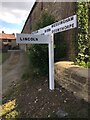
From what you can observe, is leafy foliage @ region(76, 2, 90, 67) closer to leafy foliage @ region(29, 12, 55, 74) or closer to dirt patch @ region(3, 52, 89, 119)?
leafy foliage @ region(29, 12, 55, 74)

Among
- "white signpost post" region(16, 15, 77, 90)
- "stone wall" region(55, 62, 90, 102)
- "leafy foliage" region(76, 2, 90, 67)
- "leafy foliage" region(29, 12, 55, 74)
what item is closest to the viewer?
"stone wall" region(55, 62, 90, 102)

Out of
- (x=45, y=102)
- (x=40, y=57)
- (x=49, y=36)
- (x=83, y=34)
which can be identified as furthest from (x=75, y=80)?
(x=40, y=57)

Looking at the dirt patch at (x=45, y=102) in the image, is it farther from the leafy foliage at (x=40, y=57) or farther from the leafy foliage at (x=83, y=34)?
the leafy foliage at (x=83, y=34)

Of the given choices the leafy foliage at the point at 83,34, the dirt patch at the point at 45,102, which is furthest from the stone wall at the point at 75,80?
the leafy foliage at the point at 83,34

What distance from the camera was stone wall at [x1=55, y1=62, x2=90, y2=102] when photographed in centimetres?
519

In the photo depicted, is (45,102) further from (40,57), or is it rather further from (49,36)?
(40,57)

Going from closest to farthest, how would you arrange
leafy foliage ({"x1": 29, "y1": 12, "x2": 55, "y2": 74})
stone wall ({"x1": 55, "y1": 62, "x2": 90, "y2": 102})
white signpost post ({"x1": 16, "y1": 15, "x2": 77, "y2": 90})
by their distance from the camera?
stone wall ({"x1": 55, "y1": 62, "x2": 90, "y2": 102})
white signpost post ({"x1": 16, "y1": 15, "x2": 77, "y2": 90})
leafy foliage ({"x1": 29, "y1": 12, "x2": 55, "y2": 74})

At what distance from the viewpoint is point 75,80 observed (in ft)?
18.6

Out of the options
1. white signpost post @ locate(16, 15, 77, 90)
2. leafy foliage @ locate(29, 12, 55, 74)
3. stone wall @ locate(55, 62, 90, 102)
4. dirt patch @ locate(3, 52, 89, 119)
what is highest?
white signpost post @ locate(16, 15, 77, 90)

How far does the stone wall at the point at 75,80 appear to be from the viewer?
519 centimetres

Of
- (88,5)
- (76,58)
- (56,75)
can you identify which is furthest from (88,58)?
(88,5)

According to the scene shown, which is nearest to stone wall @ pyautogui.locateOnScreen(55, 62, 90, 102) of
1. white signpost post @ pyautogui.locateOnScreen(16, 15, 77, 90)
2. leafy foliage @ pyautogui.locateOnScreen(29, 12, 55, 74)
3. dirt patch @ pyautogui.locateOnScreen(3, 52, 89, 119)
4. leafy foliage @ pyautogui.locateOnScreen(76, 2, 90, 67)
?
dirt patch @ pyautogui.locateOnScreen(3, 52, 89, 119)

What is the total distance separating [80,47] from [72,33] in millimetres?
795

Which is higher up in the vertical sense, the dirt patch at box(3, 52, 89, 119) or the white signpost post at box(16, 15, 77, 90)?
the white signpost post at box(16, 15, 77, 90)
